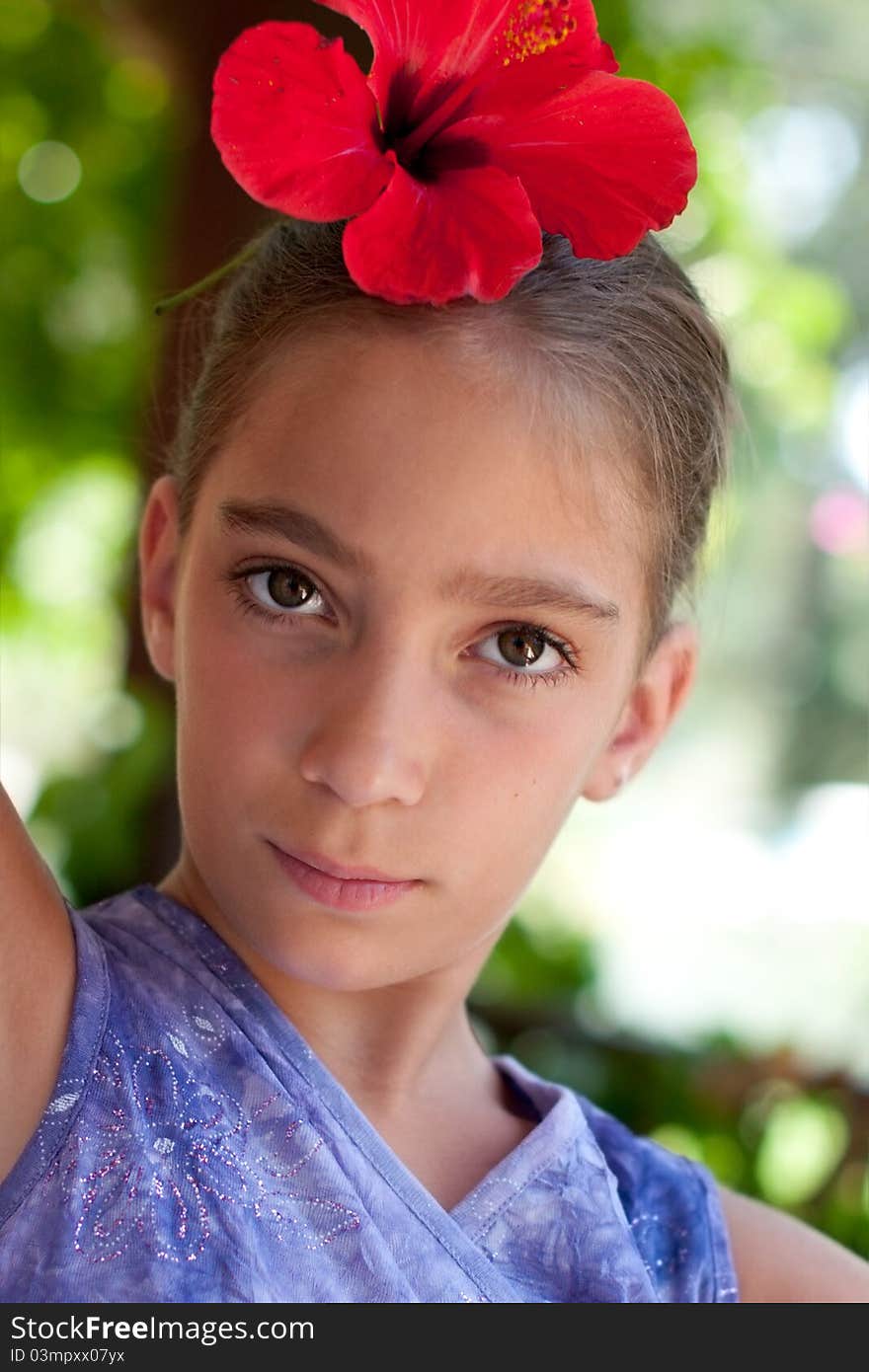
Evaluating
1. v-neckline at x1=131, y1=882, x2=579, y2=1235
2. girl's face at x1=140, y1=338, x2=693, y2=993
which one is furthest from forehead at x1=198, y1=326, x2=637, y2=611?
v-neckline at x1=131, y1=882, x2=579, y2=1235

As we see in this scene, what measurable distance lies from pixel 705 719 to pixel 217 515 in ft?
4.82

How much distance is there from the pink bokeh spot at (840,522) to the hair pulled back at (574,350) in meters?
1.12

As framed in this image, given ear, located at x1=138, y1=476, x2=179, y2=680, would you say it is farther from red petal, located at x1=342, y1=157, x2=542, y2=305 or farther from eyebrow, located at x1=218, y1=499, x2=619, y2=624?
red petal, located at x1=342, y1=157, x2=542, y2=305

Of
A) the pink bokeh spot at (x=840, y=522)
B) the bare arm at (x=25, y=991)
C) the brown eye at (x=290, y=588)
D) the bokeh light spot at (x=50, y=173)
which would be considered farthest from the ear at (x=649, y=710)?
the bokeh light spot at (x=50, y=173)

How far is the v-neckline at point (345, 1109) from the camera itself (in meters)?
0.85

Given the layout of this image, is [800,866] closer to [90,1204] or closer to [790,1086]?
[790,1086]

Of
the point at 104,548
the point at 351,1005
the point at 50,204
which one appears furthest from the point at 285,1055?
the point at 50,204

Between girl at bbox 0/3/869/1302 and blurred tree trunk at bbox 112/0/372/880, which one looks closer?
girl at bbox 0/3/869/1302

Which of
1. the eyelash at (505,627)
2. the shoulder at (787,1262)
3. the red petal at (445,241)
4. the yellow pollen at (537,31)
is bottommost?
the shoulder at (787,1262)

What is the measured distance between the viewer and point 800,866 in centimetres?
218

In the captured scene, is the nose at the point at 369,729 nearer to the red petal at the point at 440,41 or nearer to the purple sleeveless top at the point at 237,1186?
the purple sleeveless top at the point at 237,1186

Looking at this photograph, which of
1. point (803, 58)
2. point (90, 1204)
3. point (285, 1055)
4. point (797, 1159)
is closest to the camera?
point (90, 1204)

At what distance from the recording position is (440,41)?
2.55ft

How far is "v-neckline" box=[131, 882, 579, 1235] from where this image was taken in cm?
85
